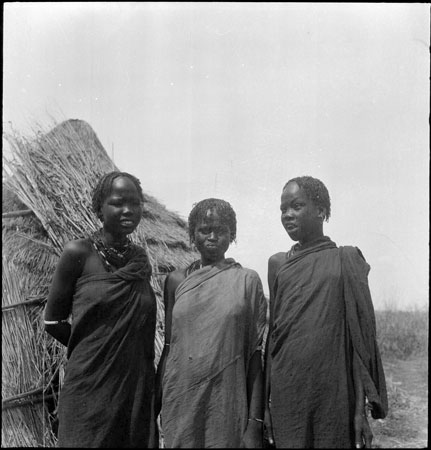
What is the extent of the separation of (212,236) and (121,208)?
1.63 feet

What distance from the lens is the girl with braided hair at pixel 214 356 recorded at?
230cm

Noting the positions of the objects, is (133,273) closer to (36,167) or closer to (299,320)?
(299,320)

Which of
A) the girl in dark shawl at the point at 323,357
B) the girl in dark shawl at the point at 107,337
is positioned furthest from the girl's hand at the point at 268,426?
the girl in dark shawl at the point at 107,337

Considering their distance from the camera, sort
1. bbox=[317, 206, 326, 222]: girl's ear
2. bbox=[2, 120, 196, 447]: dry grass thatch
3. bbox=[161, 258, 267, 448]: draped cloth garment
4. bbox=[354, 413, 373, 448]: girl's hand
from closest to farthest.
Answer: bbox=[354, 413, 373, 448]: girl's hand, bbox=[161, 258, 267, 448]: draped cloth garment, bbox=[317, 206, 326, 222]: girl's ear, bbox=[2, 120, 196, 447]: dry grass thatch

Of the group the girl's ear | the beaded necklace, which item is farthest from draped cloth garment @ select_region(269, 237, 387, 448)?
the beaded necklace

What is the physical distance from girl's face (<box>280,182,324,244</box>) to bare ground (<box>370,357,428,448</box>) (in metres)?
3.82

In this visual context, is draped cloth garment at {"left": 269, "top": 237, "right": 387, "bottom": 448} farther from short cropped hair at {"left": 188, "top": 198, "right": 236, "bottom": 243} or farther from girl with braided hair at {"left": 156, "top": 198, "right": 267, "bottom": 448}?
short cropped hair at {"left": 188, "top": 198, "right": 236, "bottom": 243}

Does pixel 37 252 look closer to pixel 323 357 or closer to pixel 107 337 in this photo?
pixel 107 337

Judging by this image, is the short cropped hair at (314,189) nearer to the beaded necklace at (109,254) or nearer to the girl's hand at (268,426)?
the beaded necklace at (109,254)

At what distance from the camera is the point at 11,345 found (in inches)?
140

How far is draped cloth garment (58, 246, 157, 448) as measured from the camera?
2.28m

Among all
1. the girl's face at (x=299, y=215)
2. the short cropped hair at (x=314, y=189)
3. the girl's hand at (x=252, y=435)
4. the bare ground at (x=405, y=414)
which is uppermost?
the short cropped hair at (x=314, y=189)

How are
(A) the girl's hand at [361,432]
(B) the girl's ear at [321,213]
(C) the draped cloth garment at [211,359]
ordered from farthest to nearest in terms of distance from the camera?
(B) the girl's ear at [321,213] → (C) the draped cloth garment at [211,359] → (A) the girl's hand at [361,432]

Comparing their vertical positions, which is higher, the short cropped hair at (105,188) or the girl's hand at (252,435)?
the short cropped hair at (105,188)
